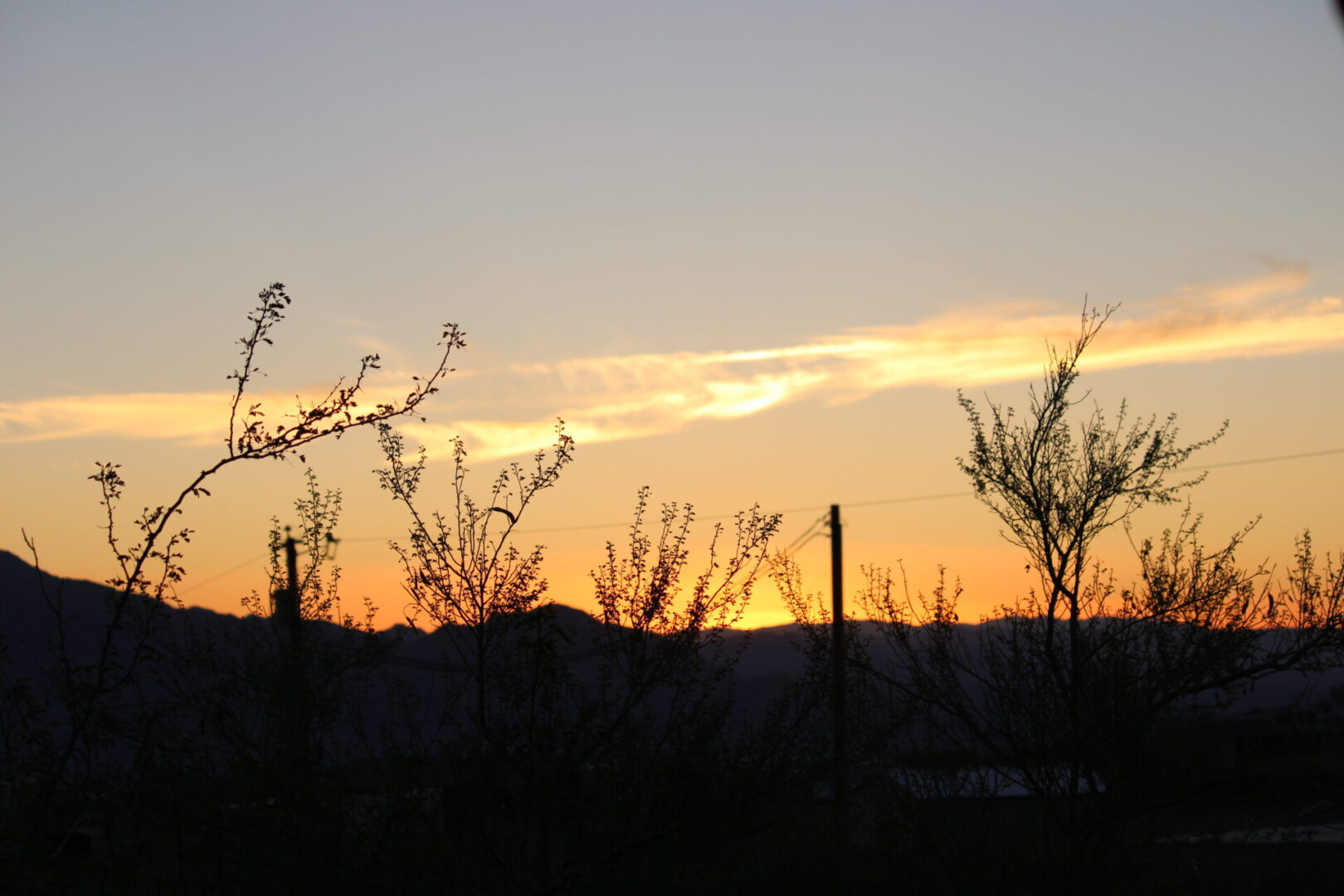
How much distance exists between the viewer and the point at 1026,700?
14047 mm

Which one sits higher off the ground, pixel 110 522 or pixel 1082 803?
pixel 110 522

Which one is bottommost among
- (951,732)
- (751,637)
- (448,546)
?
(951,732)

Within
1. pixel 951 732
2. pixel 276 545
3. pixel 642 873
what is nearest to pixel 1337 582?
pixel 951 732

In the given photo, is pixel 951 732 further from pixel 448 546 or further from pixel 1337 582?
pixel 448 546

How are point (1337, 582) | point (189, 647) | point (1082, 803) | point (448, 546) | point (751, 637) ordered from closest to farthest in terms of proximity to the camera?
point (448, 546) → point (751, 637) → point (189, 647) → point (1337, 582) → point (1082, 803)

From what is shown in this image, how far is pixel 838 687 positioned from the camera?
36.8 ft

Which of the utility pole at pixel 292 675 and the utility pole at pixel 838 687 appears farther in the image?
the utility pole at pixel 838 687

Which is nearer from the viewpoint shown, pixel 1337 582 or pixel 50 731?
pixel 50 731

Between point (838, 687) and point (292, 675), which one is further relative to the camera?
point (292, 675)

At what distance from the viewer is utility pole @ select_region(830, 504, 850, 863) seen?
11211 millimetres

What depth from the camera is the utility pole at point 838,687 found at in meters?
11.2

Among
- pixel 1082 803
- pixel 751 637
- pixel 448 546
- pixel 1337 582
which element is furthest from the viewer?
pixel 1082 803

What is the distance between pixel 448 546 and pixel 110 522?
3.88 meters

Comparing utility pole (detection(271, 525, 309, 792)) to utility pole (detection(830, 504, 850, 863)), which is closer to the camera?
utility pole (detection(271, 525, 309, 792))
